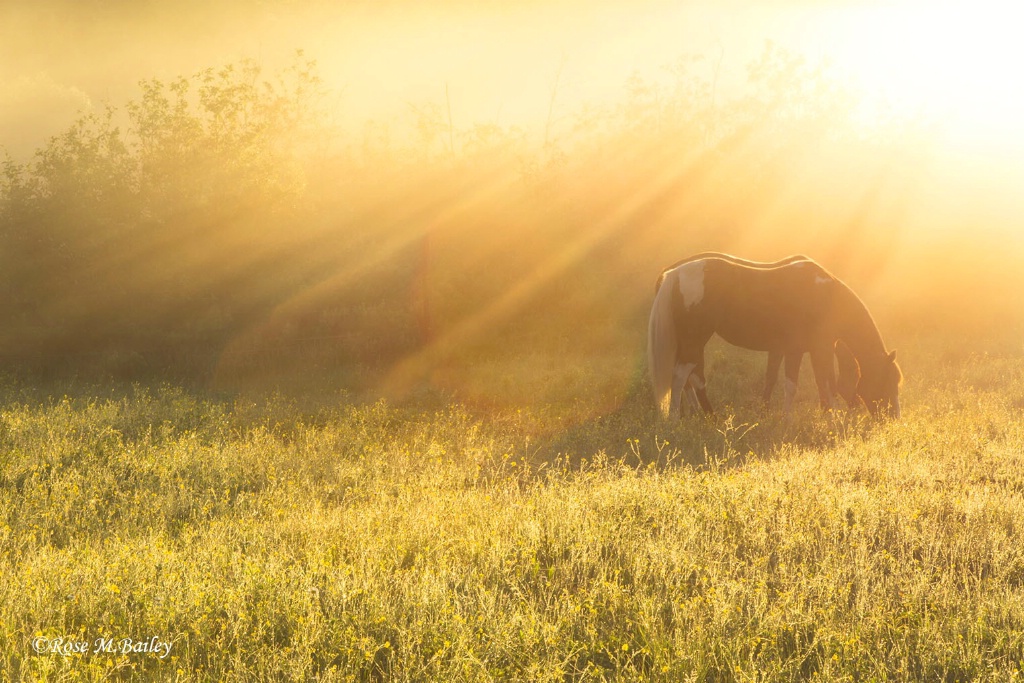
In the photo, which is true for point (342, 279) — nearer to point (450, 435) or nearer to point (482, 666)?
point (450, 435)

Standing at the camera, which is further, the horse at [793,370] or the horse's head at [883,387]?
the horse at [793,370]

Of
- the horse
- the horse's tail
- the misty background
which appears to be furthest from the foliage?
the horse

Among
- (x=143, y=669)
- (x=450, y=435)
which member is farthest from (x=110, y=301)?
(x=143, y=669)

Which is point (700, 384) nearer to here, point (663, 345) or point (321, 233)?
point (663, 345)

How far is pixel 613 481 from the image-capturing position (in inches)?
334

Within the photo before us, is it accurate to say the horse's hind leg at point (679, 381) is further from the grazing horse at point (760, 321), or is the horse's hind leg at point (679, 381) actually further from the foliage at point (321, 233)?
the foliage at point (321, 233)

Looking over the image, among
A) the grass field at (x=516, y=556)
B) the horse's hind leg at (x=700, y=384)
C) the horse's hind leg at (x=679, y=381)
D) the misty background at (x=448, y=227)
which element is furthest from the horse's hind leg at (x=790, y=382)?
the misty background at (x=448, y=227)

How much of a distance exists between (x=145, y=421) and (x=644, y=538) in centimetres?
964

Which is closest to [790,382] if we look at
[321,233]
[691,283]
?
[691,283]

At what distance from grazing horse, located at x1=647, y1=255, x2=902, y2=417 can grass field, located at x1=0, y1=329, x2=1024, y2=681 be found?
5.50ft

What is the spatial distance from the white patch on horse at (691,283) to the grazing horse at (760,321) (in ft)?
0.06

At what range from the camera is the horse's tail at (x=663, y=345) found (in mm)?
12953

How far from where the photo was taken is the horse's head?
1185 centimetres

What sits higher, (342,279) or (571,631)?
(571,631)
